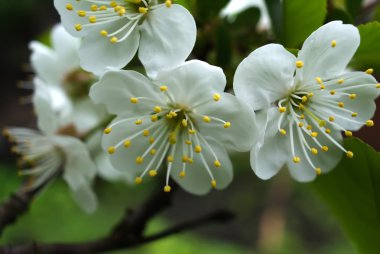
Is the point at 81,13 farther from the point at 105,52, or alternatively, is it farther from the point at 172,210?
the point at 172,210

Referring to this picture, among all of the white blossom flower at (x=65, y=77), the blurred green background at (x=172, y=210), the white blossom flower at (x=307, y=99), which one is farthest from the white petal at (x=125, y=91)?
the blurred green background at (x=172, y=210)

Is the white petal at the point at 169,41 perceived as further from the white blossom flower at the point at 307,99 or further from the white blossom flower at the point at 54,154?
the white blossom flower at the point at 54,154

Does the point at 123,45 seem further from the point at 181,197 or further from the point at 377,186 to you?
the point at 181,197

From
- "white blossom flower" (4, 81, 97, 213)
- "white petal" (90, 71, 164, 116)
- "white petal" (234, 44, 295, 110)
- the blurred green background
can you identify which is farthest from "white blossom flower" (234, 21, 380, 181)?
the blurred green background

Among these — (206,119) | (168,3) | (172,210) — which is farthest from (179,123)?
(172,210)

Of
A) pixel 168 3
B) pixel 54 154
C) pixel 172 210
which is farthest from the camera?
pixel 172 210

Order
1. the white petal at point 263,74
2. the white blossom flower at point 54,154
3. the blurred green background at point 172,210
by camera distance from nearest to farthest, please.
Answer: the white petal at point 263,74, the white blossom flower at point 54,154, the blurred green background at point 172,210

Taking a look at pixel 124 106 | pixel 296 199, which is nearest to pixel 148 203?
pixel 124 106
